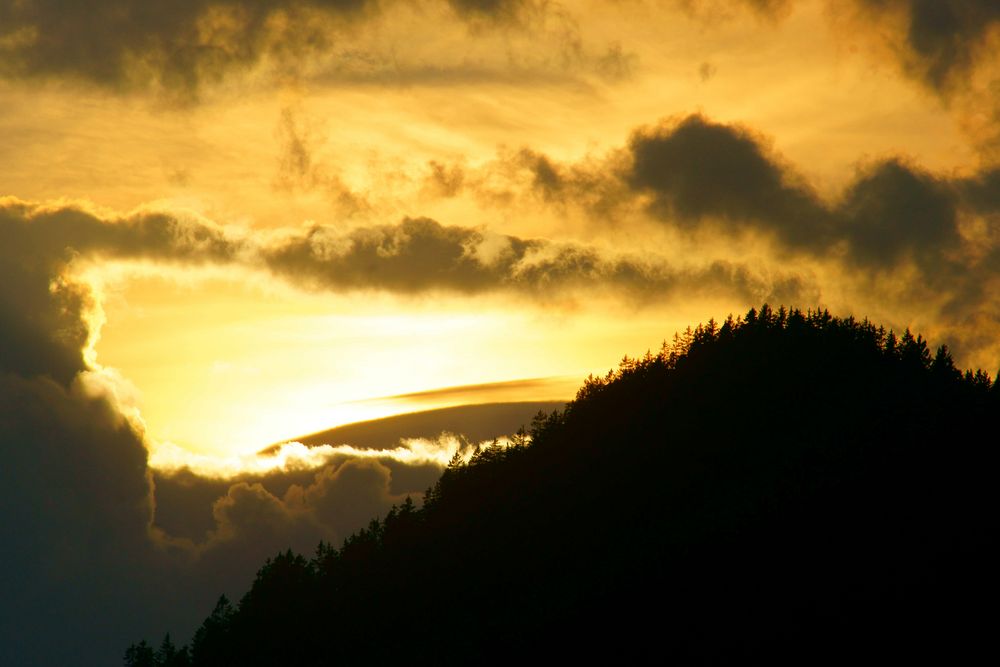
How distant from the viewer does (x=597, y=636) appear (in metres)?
134

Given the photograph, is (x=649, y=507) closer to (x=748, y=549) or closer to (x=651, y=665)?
(x=748, y=549)

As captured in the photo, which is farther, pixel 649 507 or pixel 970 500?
pixel 649 507

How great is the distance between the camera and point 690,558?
145 meters

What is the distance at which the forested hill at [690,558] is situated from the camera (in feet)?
438

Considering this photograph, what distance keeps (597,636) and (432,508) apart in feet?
189

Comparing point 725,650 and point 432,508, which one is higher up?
point 432,508

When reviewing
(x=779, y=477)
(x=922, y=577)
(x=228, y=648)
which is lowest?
(x=228, y=648)

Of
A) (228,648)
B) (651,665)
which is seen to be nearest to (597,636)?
(651,665)

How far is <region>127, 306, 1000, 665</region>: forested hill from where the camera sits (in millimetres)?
133625

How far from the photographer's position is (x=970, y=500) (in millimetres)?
154125

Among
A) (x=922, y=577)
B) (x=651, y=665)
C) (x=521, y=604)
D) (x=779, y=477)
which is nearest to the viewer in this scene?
(x=651, y=665)

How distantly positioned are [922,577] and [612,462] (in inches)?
2458

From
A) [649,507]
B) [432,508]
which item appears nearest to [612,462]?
[649,507]

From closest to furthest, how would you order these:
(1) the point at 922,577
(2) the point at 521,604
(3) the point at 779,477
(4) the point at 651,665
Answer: (4) the point at 651,665, (1) the point at 922,577, (2) the point at 521,604, (3) the point at 779,477
